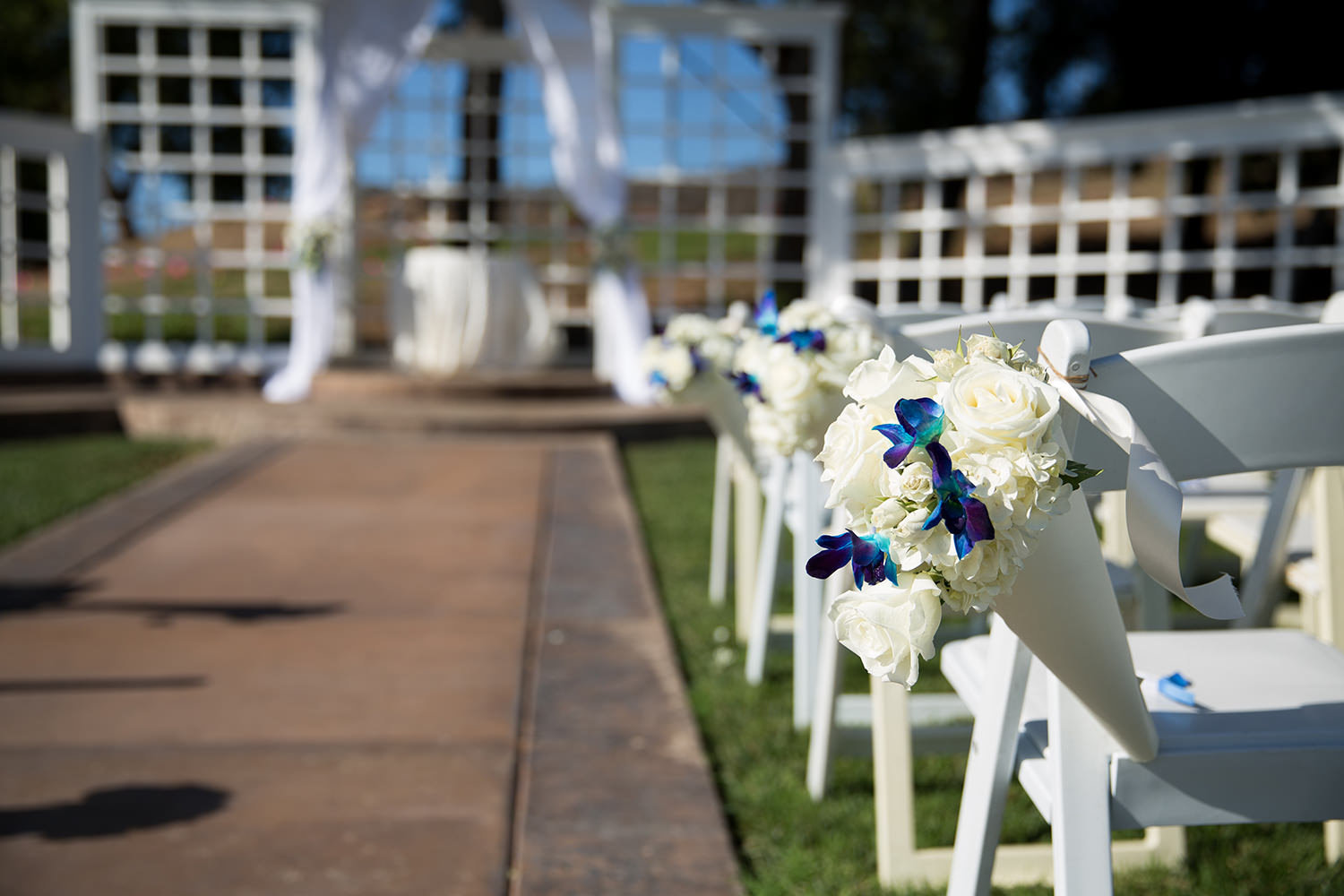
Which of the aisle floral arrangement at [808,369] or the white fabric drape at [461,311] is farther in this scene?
the white fabric drape at [461,311]

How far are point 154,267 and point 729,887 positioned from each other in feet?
28.0

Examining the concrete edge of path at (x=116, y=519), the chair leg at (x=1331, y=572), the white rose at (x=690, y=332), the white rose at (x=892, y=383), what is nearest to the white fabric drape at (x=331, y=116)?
the concrete edge of path at (x=116, y=519)

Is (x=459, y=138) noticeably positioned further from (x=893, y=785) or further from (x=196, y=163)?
(x=893, y=785)

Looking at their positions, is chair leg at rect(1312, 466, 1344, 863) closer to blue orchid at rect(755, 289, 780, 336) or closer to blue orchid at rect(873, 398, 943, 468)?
blue orchid at rect(755, 289, 780, 336)

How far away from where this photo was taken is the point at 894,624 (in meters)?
0.90

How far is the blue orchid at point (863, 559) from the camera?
0.89m

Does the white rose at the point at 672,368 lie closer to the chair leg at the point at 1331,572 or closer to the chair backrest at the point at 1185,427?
the chair leg at the point at 1331,572

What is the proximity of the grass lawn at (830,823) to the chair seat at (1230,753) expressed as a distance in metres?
0.56

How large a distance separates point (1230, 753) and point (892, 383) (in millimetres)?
617

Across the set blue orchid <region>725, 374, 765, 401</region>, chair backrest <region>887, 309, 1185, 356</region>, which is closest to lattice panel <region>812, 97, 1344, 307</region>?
blue orchid <region>725, 374, 765, 401</region>

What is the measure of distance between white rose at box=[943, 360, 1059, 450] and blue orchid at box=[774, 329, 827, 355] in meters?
1.00

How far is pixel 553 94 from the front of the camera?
826 cm

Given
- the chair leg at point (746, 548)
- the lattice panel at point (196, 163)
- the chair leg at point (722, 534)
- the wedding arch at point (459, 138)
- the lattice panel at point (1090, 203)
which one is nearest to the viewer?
the chair leg at point (746, 548)

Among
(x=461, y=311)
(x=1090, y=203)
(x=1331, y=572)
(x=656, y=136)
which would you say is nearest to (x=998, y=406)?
(x=1331, y=572)
